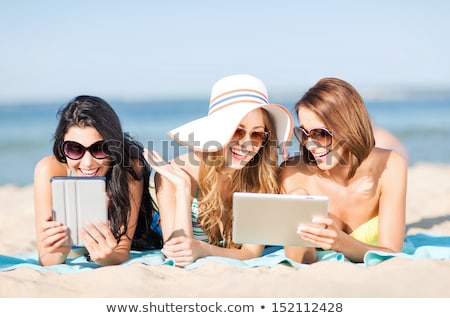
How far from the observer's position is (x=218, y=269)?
156 inches

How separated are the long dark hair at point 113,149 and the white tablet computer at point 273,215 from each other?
0.90 meters

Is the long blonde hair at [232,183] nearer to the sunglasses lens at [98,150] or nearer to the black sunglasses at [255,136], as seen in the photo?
the black sunglasses at [255,136]

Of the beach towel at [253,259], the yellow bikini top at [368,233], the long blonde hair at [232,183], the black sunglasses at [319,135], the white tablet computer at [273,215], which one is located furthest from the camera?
the yellow bikini top at [368,233]

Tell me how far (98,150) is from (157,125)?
66.5 feet

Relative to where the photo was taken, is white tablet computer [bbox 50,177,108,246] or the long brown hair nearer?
white tablet computer [bbox 50,177,108,246]

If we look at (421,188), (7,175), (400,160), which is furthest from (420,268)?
(7,175)

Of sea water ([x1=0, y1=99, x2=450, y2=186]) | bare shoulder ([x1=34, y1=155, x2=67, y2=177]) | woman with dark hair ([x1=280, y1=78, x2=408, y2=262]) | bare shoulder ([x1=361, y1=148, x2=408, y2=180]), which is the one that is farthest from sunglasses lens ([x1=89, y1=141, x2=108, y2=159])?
sea water ([x1=0, y1=99, x2=450, y2=186])

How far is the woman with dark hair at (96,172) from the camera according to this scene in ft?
13.1

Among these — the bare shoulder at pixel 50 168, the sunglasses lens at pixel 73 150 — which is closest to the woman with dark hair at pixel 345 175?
the sunglasses lens at pixel 73 150

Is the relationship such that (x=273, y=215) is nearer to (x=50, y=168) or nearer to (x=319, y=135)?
(x=319, y=135)

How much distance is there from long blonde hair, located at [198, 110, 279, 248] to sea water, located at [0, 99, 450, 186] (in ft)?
21.4

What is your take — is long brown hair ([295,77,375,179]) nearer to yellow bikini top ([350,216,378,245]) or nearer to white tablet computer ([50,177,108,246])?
yellow bikini top ([350,216,378,245])

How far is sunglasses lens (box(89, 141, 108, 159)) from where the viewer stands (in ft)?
13.7

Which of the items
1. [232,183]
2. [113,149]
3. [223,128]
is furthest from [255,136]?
[113,149]
